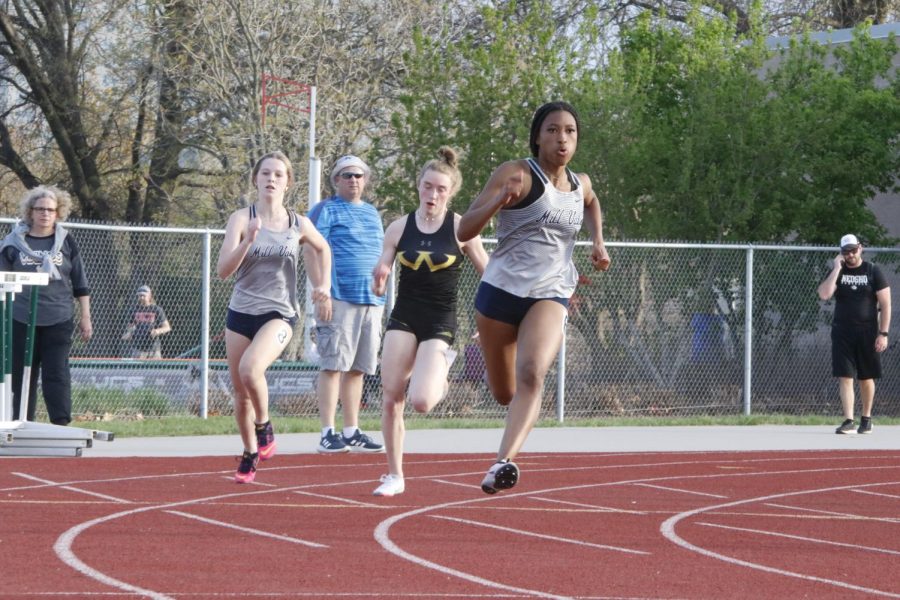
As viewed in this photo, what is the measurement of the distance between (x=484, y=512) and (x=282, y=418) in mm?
7730

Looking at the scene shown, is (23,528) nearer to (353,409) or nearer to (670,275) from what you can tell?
→ (353,409)

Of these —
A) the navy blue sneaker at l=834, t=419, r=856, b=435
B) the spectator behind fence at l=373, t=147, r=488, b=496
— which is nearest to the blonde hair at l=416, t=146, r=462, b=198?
the spectator behind fence at l=373, t=147, r=488, b=496

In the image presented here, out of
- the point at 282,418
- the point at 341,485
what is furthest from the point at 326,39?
the point at 341,485

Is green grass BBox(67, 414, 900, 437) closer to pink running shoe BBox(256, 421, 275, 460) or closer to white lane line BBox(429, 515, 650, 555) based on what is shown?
pink running shoe BBox(256, 421, 275, 460)

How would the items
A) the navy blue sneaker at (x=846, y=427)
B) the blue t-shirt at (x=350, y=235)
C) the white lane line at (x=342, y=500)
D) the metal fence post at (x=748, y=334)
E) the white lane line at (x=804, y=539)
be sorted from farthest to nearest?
the metal fence post at (x=748, y=334) < the navy blue sneaker at (x=846, y=427) < the blue t-shirt at (x=350, y=235) < the white lane line at (x=342, y=500) < the white lane line at (x=804, y=539)

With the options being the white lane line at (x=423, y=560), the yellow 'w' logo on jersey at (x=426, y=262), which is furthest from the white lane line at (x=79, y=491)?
the yellow 'w' logo on jersey at (x=426, y=262)

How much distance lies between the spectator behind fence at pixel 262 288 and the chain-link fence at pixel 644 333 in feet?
23.4

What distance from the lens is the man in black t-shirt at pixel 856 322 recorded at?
15.7 metres

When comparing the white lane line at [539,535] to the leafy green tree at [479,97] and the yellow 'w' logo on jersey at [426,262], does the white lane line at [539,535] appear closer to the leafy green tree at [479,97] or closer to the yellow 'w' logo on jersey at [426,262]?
the yellow 'w' logo on jersey at [426,262]

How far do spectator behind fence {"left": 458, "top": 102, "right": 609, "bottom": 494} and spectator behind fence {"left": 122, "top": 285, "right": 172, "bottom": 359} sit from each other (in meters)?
10.5

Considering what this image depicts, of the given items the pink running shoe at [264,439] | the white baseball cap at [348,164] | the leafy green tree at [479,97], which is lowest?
the pink running shoe at [264,439]

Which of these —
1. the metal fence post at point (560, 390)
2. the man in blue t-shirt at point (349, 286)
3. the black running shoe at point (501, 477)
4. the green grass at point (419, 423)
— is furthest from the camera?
the metal fence post at point (560, 390)

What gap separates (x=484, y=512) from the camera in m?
8.63

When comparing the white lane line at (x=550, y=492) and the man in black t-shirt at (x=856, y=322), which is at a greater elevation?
the man in black t-shirt at (x=856, y=322)
